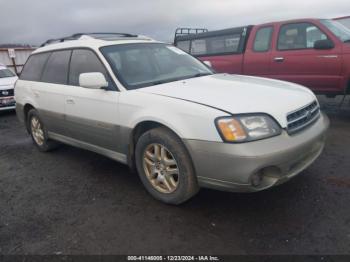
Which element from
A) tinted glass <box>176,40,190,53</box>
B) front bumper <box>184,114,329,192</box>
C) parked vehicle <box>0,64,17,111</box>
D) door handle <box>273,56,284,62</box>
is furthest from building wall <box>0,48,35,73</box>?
front bumper <box>184,114,329,192</box>

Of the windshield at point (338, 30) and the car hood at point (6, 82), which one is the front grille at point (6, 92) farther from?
the windshield at point (338, 30)

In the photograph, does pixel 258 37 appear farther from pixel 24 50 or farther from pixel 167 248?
pixel 24 50

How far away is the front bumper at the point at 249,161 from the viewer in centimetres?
244

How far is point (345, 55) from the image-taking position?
17.7ft

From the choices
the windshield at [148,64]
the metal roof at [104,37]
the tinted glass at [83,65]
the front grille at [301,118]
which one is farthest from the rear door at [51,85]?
the front grille at [301,118]

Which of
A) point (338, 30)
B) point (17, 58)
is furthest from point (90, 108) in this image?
point (17, 58)

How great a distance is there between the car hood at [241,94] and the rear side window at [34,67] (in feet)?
7.65

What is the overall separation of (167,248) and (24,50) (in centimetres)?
1912

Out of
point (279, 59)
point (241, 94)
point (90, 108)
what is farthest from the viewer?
point (279, 59)

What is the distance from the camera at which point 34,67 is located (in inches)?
193

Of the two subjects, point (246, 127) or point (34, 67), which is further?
point (34, 67)

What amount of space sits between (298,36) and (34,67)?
15.7 feet

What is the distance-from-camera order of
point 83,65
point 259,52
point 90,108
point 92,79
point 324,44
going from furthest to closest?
point 259,52 < point 324,44 < point 83,65 < point 90,108 < point 92,79

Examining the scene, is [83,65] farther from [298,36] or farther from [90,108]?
[298,36]
